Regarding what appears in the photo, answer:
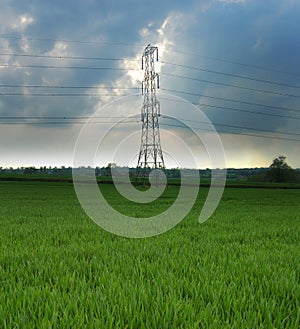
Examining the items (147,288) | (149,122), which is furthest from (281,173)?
(147,288)

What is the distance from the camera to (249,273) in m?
4.04

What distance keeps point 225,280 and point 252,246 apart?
2771 millimetres

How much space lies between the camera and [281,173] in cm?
8750

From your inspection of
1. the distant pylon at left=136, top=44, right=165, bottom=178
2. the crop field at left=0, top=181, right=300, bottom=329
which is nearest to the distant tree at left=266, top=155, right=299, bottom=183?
the distant pylon at left=136, top=44, right=165, bottom=178

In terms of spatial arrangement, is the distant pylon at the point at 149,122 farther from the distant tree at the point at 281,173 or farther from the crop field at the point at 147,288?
the distant tree at the point at 281,173

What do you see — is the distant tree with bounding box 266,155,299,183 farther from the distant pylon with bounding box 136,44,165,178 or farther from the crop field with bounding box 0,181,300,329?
the crop field with bounding box 0,181,300,329

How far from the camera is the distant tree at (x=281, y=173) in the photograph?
8507 cm

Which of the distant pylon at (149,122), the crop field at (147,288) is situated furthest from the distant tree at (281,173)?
the crop field at (147,288)

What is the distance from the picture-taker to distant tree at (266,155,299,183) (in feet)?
279

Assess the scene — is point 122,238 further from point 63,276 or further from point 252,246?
point 63,276

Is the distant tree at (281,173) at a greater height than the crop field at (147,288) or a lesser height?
greater

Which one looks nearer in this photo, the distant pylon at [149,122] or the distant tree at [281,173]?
the distant pylon at [149,122]

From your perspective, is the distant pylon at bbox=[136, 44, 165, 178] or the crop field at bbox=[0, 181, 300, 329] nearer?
the crop field at bbox=[0, 181, 300, 329]

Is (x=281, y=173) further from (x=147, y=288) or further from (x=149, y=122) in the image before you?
(x=147, y=288)
